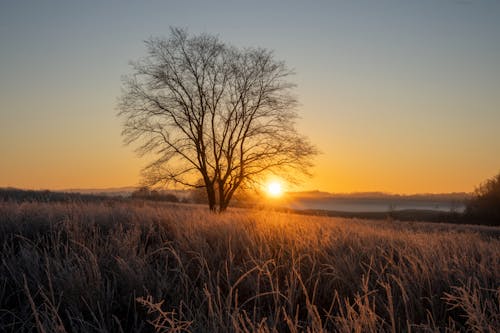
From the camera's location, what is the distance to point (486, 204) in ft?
148

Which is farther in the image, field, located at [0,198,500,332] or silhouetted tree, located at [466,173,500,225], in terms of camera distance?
silhouetted tree, located at [466,173,500,225]

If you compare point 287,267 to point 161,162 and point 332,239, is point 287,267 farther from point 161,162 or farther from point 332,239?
point 161,162

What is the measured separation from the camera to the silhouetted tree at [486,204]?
4394 cm

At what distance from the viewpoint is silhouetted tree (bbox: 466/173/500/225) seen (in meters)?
43.9

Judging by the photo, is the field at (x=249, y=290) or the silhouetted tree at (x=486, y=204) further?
the silhouetted tree at (x=486, y=204)

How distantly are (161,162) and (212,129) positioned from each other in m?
2.95

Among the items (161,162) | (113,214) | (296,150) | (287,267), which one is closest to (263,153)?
(296,150)

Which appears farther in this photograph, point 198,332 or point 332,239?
point 332,239

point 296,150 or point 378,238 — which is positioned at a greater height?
point 296,150

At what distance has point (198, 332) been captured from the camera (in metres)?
2.66

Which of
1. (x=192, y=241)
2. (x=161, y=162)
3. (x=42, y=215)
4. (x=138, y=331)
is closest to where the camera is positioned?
(x=138, y=331)

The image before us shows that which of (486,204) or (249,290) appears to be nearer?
(249,290)

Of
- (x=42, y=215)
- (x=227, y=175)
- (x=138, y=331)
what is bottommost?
(x=138, y=331)

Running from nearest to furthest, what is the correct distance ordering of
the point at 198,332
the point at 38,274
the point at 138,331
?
the point at 198,332
the point at 138,331
the point at 38,274
